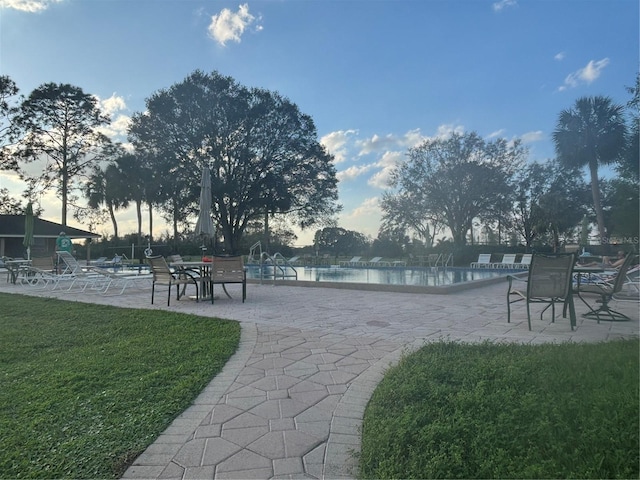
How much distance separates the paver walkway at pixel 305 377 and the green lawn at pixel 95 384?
167mm

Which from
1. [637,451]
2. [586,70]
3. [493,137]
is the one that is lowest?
[637,451]

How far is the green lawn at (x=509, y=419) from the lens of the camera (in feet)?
5.26

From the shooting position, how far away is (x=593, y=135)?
828 inches

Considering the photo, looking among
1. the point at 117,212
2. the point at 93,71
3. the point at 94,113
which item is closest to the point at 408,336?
the point at 93,71

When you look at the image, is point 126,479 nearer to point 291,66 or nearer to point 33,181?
point 291,66

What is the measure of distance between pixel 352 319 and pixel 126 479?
380cm

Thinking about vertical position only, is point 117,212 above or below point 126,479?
above

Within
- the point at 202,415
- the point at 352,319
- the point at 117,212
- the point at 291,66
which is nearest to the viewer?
the point at 202,415

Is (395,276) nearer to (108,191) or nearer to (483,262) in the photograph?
(483,262)

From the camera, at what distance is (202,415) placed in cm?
230

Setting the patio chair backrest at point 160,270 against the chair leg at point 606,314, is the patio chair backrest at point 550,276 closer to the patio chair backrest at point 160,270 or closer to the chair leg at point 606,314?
the chair leg at point 606,314

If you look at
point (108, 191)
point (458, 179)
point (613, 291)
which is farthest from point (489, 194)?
point (108, 191)

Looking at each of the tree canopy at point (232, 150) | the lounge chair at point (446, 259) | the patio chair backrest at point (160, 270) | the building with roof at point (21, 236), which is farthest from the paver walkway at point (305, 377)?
the building with roof at point (21, 236)

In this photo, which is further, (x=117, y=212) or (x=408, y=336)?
(x=117, y=212)
